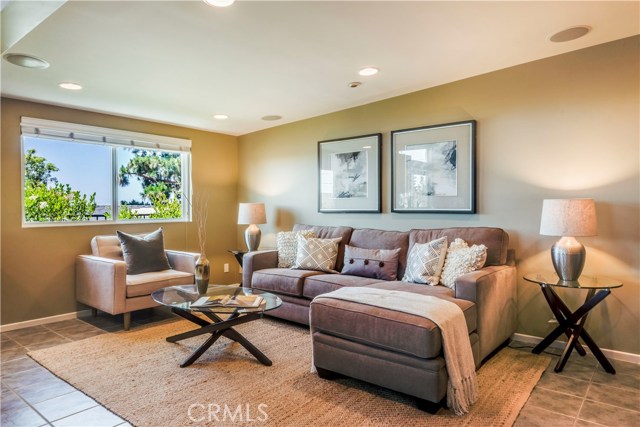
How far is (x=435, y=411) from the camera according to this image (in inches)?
81.0

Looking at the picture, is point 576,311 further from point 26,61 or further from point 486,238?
point 26,61

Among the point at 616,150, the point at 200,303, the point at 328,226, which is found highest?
the point at 616,150

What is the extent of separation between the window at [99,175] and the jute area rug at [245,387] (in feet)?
5.47

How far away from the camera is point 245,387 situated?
2.38 metres

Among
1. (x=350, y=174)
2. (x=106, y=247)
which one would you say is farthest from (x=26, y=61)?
(x=350, y=174)

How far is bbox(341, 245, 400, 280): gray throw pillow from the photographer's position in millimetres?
3432

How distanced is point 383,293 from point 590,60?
7.82 ft

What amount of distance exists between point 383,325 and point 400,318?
4.4 inches

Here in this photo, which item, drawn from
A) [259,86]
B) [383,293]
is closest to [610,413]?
[383,293]

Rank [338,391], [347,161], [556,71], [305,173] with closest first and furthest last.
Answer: [338,391]
[556,71]
[347,161]
[305,173]

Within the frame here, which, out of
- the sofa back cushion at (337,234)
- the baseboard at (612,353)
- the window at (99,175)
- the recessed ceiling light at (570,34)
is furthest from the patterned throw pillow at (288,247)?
the recessed ceiling light at (570,34)

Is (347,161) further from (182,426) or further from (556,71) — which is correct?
(182,426)

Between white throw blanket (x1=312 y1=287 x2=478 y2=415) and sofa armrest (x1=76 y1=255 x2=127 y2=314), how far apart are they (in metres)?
2.38

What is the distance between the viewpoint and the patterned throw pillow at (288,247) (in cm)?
411
